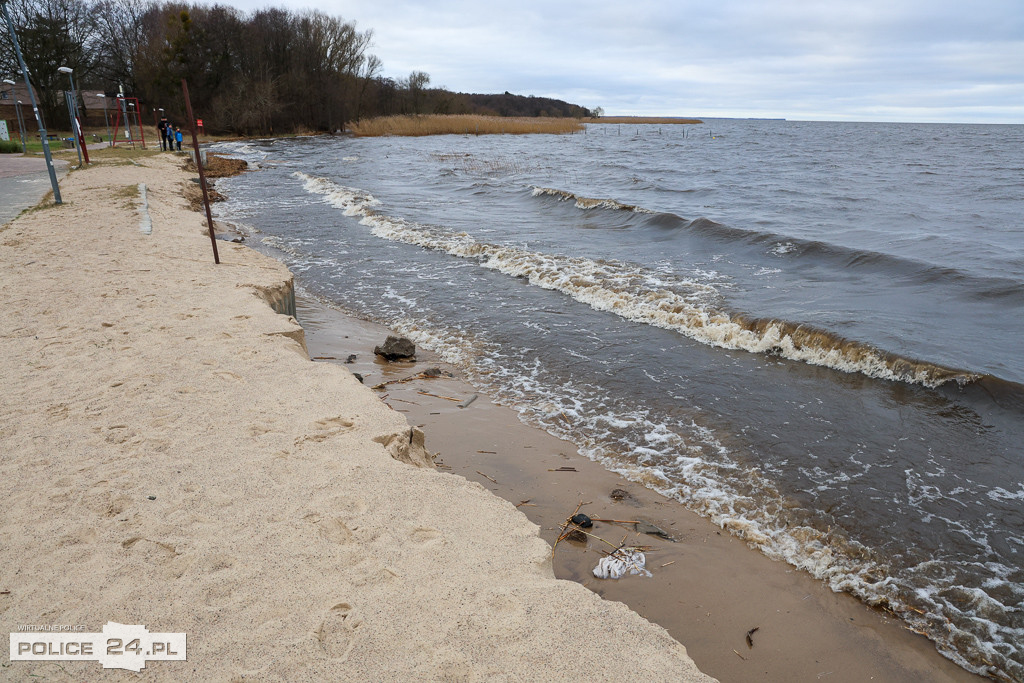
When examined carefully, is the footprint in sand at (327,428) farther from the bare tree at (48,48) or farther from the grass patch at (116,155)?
the bare tree at (48,48)

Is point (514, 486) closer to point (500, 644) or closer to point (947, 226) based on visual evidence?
point (500, 644)

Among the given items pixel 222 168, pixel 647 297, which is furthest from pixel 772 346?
pixel 222 168

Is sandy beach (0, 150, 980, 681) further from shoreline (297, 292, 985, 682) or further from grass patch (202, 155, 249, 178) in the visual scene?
grass patch (202, 155, 249, 178)

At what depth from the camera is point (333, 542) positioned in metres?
3.06

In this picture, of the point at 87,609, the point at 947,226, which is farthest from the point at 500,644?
the point at 947,226

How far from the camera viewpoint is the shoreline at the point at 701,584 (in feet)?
10.3

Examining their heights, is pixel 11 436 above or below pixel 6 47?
below

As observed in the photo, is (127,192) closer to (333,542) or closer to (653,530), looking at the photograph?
(333,542)

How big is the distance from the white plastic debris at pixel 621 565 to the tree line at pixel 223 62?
58399mm

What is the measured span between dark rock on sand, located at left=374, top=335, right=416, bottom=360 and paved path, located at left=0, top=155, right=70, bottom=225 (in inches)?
389

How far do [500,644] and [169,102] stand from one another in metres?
65.5

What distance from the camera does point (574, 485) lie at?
15.2ft

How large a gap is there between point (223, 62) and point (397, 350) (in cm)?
6322

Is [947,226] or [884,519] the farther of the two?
[947,226]
